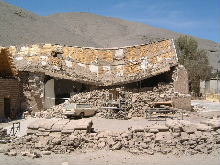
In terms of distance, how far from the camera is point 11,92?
24.4 meters

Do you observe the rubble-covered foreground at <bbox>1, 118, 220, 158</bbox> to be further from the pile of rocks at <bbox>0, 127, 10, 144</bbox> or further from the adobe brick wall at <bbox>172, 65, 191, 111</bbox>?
the adobe brick wall at <bbox>172, 65, 191, 111</bbox>

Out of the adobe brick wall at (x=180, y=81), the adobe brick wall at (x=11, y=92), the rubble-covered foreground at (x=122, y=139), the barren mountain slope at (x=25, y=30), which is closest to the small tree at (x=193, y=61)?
the adobe brick wall at (x=180, y=81)

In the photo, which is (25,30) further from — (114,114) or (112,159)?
(112,159)

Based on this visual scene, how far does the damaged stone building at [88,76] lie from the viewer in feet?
82.0

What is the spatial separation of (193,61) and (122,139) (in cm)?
3854

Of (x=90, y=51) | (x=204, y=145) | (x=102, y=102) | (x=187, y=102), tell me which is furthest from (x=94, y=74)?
(x=204, y=145)

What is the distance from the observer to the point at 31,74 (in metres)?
26.4

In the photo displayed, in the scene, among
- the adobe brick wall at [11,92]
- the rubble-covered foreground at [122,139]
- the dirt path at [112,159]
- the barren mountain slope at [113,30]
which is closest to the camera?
the dirt path at [112,159]

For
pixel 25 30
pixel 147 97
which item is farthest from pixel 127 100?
pixel 25 30

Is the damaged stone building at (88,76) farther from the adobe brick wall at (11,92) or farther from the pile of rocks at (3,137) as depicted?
the pile of rocks at (3,137)

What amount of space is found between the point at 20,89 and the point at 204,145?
16.9 m

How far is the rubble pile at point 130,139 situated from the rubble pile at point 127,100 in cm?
916

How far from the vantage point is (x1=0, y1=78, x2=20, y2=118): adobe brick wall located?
23.0 m

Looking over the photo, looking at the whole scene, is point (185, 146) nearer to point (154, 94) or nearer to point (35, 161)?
point (35, 161)
